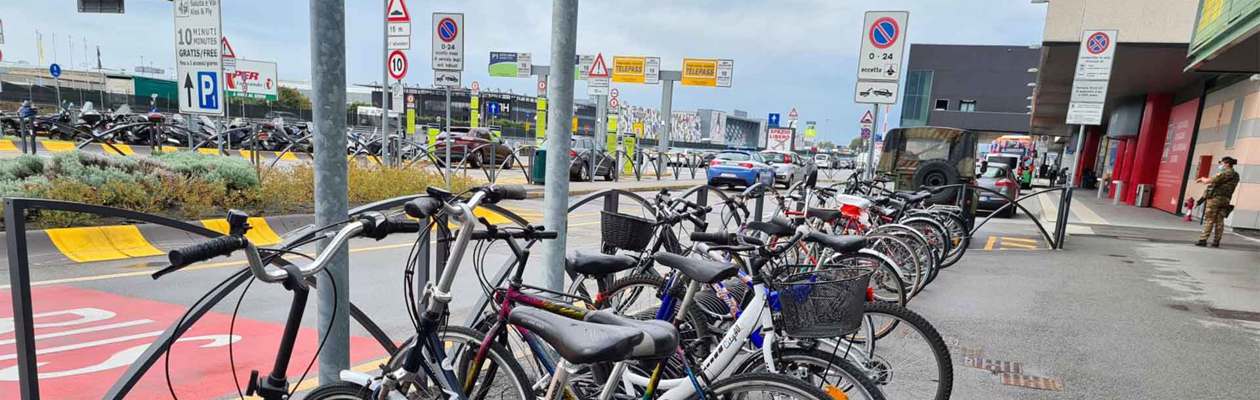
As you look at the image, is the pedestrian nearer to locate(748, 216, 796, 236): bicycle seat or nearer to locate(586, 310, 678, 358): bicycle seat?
locate(748, 216, 796, 236): bicycle seat

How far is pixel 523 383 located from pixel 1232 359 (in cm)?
544

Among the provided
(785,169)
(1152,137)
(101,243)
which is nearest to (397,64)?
(101,243)

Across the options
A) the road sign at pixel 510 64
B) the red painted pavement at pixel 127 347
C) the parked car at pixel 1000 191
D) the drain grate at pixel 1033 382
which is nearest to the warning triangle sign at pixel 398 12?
the red painted pavement at pixel 127 347

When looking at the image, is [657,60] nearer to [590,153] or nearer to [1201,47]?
[590,153]

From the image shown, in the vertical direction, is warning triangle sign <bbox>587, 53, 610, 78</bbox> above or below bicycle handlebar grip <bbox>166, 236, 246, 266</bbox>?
above

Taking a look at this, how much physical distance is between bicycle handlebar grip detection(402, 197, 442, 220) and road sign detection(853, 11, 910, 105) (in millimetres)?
6576

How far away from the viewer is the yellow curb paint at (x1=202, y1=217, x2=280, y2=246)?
7.44 m

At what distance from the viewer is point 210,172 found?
Answer: 8.41m

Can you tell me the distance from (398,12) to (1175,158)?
19.3 metres

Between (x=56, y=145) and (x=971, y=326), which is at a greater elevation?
(x=971, y=326)

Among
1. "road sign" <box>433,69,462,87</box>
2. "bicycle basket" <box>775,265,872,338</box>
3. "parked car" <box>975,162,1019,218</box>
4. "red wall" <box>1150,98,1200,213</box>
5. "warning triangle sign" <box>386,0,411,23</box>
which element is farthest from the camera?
"red wall" <box>1150,98,1200,213</box>

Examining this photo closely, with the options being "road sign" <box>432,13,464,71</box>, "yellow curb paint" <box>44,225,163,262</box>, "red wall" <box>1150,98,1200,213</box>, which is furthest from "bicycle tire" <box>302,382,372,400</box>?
"red wall" <box>1150,98,1200,213</box>

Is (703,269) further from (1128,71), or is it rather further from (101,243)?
(1128,71)

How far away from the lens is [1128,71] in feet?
49.6
